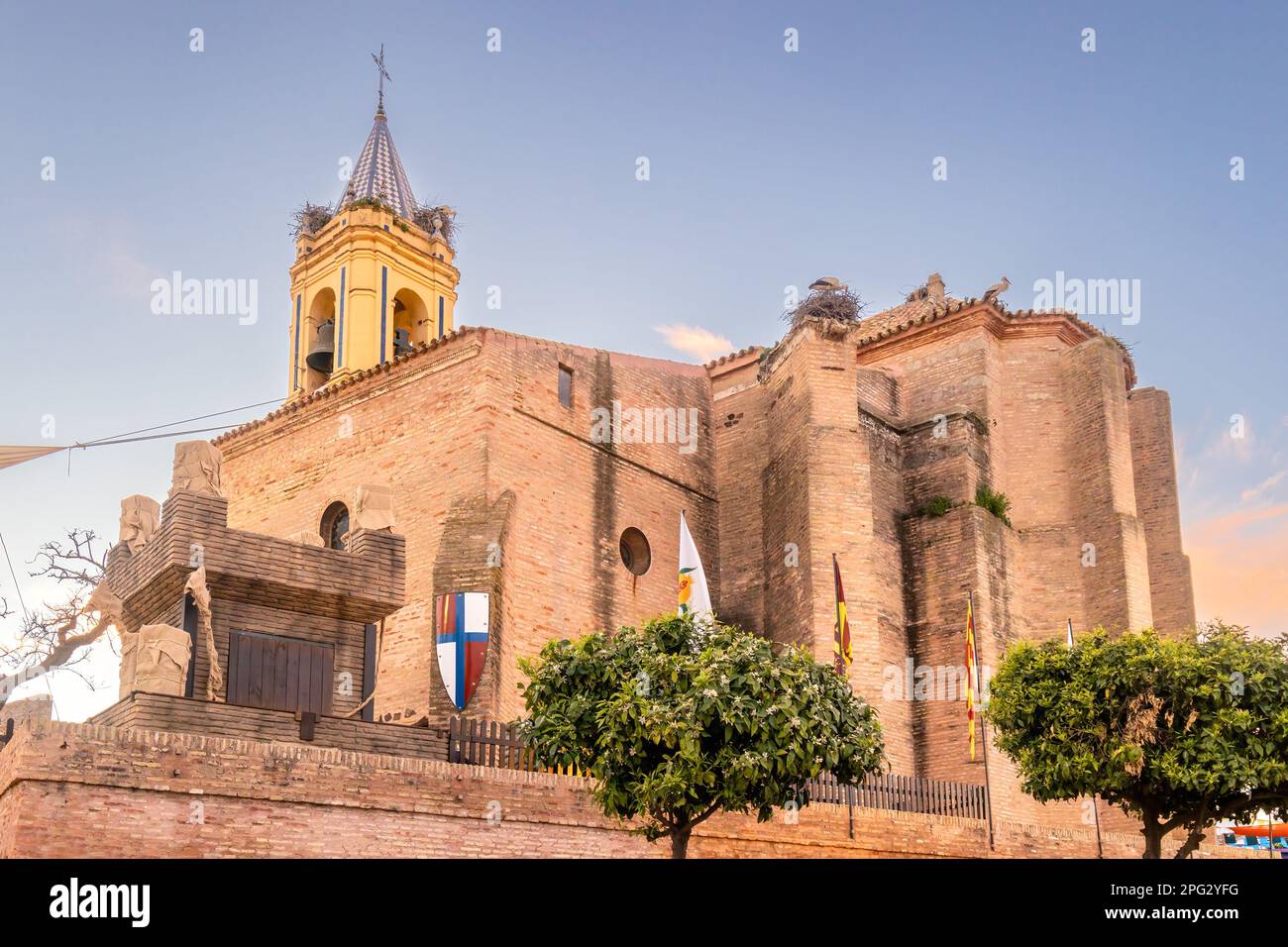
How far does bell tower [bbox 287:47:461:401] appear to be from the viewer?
107 feet

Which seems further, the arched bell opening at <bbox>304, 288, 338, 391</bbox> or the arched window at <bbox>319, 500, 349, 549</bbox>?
the arched bell opening at <bbox>304, 288, 338, 391</bbox>

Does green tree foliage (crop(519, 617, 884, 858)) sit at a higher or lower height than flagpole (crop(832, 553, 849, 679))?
lower

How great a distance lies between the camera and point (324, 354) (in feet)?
109

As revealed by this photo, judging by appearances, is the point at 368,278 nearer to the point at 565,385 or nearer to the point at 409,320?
the point at 409,320

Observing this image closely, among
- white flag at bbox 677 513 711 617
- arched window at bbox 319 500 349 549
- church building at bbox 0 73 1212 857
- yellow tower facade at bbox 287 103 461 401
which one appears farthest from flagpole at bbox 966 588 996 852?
yellow tower facade at bbox 287 103 461 401

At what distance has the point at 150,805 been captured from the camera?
13.7 metres

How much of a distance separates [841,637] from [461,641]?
603 cm

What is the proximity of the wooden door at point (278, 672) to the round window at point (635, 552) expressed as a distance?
26.6ft

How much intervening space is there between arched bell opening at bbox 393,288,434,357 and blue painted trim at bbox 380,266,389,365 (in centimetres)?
63

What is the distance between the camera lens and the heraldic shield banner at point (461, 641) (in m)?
20.2

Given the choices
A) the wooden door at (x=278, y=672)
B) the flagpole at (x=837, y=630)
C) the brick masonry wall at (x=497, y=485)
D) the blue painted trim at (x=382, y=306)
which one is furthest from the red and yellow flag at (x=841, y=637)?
the blue painted trim at (x=382, y=306)

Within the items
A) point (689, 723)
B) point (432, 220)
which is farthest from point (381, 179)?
point (689, 723)

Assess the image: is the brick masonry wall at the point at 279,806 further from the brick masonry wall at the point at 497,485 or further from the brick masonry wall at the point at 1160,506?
the brick masonry wall at the point at 1160,506

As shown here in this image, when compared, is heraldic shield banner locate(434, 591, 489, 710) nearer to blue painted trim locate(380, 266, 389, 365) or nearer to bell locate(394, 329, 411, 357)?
blue painted trim locate(380, 266, 389, 365)
